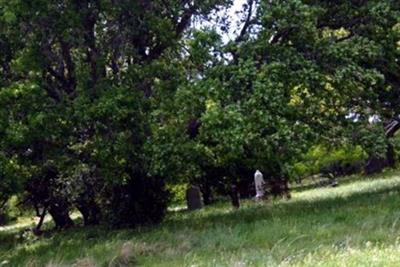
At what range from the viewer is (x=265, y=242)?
10492mm

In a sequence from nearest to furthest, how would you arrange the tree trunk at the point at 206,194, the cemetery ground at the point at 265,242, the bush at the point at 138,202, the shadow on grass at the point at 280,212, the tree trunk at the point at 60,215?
the cemetery ground at the point at 265,242 < the shadow on grass at the point at 280,212 < the bush at the point at 138,202 < the tree trunk at the point at 60,215 < the tree trunk at the point at 206,194

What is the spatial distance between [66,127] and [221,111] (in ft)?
12.1

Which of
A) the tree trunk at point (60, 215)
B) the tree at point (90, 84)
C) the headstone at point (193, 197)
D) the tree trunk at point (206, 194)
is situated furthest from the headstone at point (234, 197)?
the tree trunk at point (60, 215)

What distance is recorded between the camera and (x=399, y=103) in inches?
651

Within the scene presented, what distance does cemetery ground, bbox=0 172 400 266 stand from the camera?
8.35 meters

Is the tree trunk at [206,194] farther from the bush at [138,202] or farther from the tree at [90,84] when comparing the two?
the tree at [90,84]

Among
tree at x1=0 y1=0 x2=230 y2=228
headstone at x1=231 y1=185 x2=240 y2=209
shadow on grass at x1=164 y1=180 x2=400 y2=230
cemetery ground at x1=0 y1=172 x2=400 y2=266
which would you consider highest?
tree at x1=0 y1=0 x2=230 y2=228

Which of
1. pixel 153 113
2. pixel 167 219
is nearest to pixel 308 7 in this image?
pixel 153 113

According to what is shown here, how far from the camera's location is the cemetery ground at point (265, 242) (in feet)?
27.4

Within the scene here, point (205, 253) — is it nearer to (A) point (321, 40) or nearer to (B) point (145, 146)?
(B) point (145, 146)

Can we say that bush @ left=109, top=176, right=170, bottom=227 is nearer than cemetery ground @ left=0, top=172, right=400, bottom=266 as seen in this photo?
No

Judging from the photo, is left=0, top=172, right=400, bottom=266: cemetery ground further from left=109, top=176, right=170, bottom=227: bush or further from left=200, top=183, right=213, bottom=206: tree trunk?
left=200, top=183, right=213, bottom=206: tree trunk

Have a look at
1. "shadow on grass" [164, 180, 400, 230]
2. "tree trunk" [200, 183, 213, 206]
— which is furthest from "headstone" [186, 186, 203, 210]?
"shadow on grass" [164, 180, 400, 230]

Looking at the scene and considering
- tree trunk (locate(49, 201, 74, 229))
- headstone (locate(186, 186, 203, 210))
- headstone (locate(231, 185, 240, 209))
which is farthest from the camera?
headstone (locate(186, 186, 203, 210))
